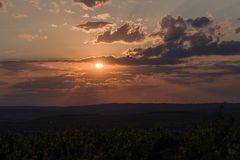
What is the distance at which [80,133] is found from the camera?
2820 cm

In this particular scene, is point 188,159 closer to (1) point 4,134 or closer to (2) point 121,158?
(2) point 121,158

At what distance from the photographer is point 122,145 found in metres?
24.3

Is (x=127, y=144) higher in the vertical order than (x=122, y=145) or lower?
higher

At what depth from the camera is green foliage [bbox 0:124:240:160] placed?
22.3 m

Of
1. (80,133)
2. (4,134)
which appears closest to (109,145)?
(80,133)

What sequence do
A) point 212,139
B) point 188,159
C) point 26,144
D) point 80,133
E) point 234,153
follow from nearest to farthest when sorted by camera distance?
1. point 234,153
2. point 188,159
3. point 212,139
4. point 26,144
5. point 80,133

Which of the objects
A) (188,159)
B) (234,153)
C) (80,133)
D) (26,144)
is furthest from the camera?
(80,133)

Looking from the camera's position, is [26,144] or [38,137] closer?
[26,144]

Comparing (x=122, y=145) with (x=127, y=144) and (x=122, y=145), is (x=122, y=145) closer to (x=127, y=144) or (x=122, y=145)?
(x=122, y=145)

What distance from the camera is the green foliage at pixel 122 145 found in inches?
878

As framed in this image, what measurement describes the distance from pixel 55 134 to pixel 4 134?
3.36 meters

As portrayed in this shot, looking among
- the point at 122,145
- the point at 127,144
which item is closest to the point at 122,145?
the point at 122,145

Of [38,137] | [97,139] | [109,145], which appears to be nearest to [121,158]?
[109,145]

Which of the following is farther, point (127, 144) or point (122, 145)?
point (122, 145)
